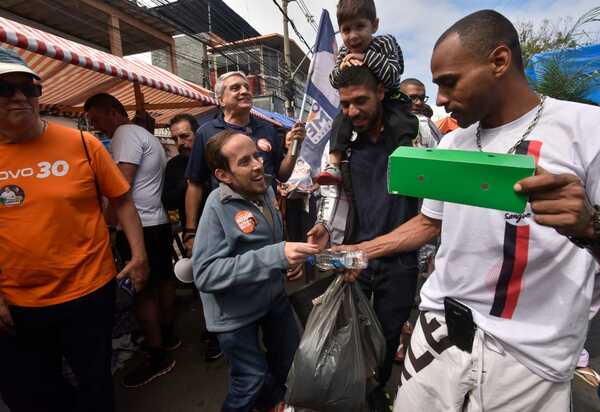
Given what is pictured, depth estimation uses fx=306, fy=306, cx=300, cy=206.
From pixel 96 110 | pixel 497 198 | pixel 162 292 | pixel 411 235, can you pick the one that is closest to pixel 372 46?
pixel 411 235

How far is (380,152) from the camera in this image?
1.73 meters

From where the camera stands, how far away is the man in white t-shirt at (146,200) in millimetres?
2420

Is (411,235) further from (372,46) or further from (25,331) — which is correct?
(25,331)

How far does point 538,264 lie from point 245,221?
1.26 meters

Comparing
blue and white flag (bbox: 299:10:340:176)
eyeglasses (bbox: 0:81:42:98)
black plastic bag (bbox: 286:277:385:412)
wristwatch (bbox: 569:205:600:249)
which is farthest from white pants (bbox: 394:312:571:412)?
eyeglasses (bbox: 0:81:42:98)

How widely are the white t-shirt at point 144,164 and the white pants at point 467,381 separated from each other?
221cm

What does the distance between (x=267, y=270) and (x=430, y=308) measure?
0.75 m

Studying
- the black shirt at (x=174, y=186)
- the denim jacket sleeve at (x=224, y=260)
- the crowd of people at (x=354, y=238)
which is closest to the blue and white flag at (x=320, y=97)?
→ the crowd of people at (x=354, y=238)

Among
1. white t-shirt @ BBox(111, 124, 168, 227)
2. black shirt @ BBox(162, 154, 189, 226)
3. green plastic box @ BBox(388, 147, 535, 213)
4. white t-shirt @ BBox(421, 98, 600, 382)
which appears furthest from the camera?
black shirt @ BBox(162, 154, 189, 226)

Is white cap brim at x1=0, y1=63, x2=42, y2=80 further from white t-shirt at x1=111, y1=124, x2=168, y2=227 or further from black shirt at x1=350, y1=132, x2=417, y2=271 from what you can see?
black shirt at x1=350, y1=132, x2=417, y2=271

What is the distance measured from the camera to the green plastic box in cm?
68

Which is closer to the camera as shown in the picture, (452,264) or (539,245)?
(539,245)

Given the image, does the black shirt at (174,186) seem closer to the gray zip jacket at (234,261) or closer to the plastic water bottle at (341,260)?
the gray zip jacket at (234,261)

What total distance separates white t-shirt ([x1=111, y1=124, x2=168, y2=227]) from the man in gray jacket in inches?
40.1
